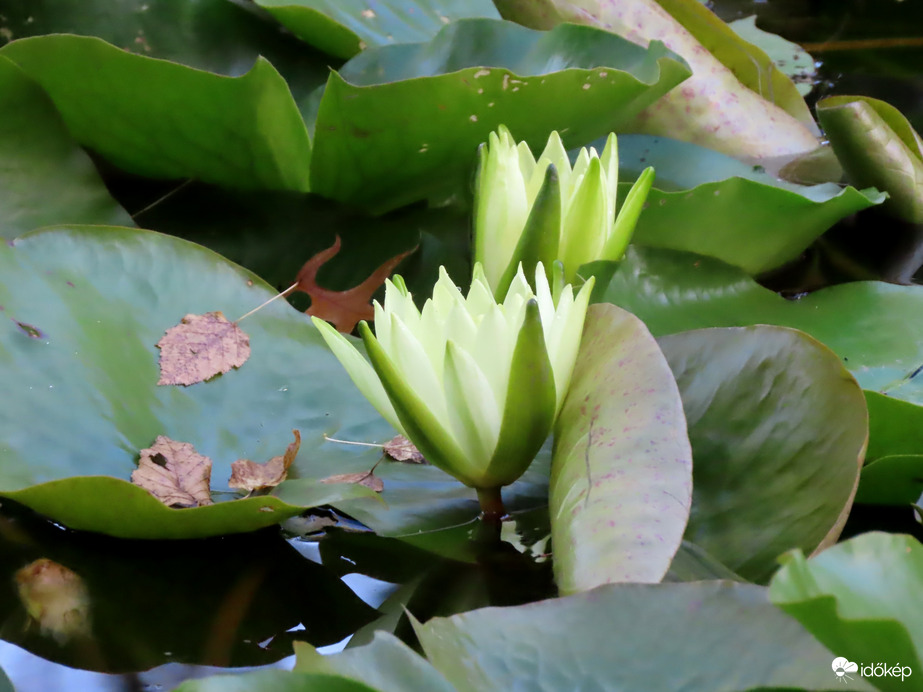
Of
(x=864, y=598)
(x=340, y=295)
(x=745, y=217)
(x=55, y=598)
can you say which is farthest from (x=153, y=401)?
(x=745, y=217)

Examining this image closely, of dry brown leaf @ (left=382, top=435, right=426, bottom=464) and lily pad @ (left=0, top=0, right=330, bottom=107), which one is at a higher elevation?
lily pad @ (left=0, top=0, right=330, bottom=107)

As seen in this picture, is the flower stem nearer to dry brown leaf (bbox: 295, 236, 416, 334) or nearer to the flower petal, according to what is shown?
the flower petal

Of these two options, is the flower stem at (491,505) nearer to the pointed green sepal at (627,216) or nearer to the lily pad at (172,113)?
the pointed green sepal at (627,216)

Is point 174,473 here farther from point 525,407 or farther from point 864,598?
point 864,598

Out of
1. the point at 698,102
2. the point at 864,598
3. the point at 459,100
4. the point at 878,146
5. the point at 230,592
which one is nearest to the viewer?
the point at 864,598

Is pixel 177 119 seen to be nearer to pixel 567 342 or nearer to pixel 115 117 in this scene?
pixel 115 117

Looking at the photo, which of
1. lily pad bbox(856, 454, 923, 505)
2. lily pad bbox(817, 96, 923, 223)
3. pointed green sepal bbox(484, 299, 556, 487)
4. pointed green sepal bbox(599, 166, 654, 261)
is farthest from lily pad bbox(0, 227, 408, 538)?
lily pad bbox(817, 96, 923, 223)
